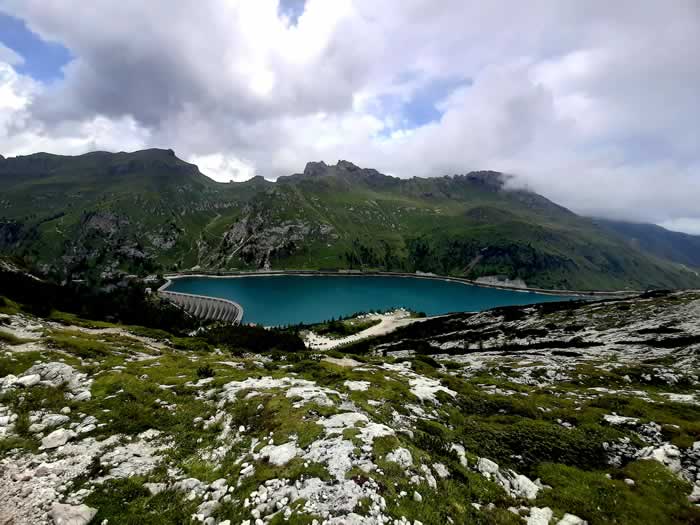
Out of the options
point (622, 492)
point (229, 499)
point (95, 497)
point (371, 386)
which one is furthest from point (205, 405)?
point (622, 492)

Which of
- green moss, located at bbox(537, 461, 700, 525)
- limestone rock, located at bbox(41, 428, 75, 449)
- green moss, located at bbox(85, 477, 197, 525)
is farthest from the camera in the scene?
limestone rock, located at bbox(41, 428, 75, 449)

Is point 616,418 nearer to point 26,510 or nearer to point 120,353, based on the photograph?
point 26,510

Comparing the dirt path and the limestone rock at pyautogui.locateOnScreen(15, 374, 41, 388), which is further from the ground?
the limestone rock at pyautogui.locateOnScreen(15, 374, 41, 388)

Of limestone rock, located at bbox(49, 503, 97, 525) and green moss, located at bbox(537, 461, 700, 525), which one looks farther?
green moss, located at bbox(537, 461, 700, 525)

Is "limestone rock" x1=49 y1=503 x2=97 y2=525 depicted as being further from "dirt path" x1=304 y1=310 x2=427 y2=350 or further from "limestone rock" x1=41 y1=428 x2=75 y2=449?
"dirt path" x1=304 y1=310 x2=427 y2=350

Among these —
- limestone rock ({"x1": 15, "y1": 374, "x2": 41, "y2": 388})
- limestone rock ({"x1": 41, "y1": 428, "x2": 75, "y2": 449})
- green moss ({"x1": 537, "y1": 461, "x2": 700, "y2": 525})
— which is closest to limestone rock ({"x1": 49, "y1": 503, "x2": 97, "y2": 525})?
limestone rock ({"x1": 41, "y1": 428, "x2": 75, "y2": 449})

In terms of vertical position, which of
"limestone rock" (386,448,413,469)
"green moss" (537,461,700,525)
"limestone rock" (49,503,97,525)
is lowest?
"green moss" (537,461,700,525)

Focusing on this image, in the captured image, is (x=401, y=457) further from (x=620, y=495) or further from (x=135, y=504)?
(x=135, y=504)

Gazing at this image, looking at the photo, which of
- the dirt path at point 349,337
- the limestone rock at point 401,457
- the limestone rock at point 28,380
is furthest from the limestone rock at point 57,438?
the dirt path at point 349,337

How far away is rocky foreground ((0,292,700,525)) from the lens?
11875 millimetres

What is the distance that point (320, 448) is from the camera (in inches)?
575

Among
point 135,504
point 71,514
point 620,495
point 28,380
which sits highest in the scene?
point 28,380

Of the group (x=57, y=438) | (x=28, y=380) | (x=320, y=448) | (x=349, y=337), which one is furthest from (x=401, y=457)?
(x=349, y=337)

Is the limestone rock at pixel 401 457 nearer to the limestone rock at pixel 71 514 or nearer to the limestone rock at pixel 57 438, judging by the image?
the limestone rock at pixel 71 514
